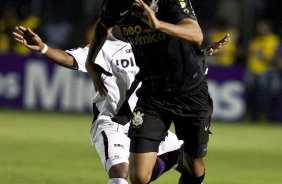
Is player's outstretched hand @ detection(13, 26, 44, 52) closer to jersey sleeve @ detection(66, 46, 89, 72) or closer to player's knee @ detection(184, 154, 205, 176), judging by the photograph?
jersey sleeve @ detection(66, 46, 89, 72)

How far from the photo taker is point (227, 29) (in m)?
21.4

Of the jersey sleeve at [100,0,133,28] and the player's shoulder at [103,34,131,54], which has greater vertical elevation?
the jersey sleeve at [100,0,133,28]

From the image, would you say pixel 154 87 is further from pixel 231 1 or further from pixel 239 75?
pixel 231 1

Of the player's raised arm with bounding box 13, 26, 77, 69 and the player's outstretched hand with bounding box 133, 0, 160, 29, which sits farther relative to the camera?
the player's raised arm with bounding box 13, 26, 77, 69

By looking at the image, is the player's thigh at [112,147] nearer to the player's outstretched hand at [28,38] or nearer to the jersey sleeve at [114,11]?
the player's outstretched hand at [28,38]

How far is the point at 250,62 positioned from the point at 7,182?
10824 mm

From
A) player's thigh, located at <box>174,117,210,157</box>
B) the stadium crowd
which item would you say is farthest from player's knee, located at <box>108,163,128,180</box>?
the stadium crowd

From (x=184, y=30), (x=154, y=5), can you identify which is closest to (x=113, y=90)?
(x=154, y=5)

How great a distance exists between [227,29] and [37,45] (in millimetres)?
12986

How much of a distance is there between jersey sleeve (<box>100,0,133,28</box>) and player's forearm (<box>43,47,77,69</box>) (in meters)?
0.85

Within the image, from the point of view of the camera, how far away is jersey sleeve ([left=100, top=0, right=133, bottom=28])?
8109 millimetres

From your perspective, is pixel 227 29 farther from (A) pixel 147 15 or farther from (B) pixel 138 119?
(A) pixel 147 15

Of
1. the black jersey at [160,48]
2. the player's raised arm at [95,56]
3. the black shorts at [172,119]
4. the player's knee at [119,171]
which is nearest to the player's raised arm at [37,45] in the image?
the player's raised arm at [95,56]

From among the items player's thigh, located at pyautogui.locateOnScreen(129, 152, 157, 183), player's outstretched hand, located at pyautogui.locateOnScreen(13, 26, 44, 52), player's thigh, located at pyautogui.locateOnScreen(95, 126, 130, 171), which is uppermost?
player's outstretched hand, located at pyautogui.locateOnScreen(13, 26, 44, 52)
